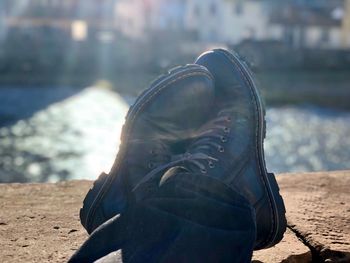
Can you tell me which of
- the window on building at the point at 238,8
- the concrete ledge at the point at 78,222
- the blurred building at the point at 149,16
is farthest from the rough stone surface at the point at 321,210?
the blurred building at the point at 149,16

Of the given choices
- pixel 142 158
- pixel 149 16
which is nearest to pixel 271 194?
pixel 142 158

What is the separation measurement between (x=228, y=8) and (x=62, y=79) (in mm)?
11582

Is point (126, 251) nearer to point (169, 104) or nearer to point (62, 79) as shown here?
point (169, 104)

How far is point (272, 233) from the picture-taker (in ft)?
3.92

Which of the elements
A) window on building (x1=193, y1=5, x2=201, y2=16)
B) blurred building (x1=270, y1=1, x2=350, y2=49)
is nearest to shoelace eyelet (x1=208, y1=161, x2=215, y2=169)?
blurred building (x1=270, y1=1, x2=350, y2=49)

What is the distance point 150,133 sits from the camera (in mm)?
1229

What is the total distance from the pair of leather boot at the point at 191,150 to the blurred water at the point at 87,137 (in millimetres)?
8726

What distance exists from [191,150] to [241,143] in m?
Answer: 0.12

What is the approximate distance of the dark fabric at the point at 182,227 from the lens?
3.08 feet

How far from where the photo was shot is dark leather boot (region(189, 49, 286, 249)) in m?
1.18

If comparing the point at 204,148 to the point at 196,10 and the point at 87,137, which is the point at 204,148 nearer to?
the point at 87,137

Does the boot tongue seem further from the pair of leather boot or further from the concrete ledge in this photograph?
the concrete ledge

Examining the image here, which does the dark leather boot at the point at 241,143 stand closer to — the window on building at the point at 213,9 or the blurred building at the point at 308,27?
the blurred building at the point at 308,27

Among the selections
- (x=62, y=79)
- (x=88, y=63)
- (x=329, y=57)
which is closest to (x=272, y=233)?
(x=62, y=79)
